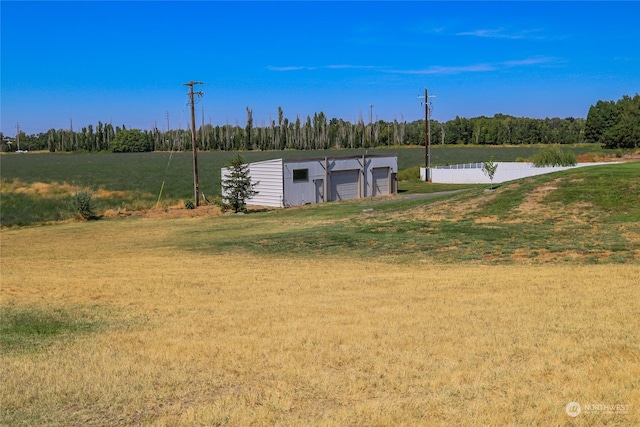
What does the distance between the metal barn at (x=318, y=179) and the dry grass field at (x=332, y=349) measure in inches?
1153

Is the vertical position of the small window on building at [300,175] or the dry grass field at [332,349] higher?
the small window on building at [300,175]

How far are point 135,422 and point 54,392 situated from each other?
1.68m

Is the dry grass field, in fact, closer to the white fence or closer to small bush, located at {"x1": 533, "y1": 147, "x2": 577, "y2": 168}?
the white fence

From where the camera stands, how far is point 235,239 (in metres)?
29.6

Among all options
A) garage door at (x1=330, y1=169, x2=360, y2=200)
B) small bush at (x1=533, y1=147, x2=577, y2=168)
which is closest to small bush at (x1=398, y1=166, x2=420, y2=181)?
small bush at (x1=533, y1=147, x2=577, y2=168)

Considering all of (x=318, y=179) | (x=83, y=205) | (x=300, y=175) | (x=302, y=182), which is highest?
(x=300, y=175)

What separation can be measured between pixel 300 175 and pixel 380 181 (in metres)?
8.81

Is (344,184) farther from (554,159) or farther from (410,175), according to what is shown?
(554,159)

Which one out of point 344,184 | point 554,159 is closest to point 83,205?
point 344,184

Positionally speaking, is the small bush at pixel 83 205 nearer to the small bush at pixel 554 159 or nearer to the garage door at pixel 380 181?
the garage door at pixel 380 181

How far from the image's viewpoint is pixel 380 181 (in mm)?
54781

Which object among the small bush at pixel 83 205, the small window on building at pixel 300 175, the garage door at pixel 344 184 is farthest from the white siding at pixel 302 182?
the small bush at pixel 83 205

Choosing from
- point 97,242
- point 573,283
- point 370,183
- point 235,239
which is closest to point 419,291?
point 573,283

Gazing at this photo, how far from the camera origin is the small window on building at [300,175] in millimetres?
48378
